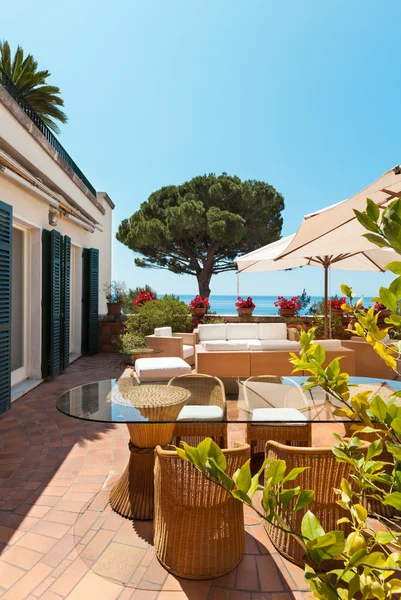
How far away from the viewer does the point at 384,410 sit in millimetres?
620

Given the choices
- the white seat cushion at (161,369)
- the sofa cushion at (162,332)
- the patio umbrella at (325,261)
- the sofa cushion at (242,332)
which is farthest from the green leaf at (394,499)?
the sofa cushion at (242,332)

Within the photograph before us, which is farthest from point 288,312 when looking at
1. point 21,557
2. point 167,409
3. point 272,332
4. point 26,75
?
point 26,75

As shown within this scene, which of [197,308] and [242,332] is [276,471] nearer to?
[242,332]

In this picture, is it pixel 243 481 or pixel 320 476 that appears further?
pixel 320 476

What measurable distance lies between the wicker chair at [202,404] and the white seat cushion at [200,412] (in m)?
0.02

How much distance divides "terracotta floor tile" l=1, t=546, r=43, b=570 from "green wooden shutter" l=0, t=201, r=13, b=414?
2.73 metres

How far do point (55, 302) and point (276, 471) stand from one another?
629 cm

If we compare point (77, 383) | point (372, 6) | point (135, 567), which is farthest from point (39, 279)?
point (372, 6)

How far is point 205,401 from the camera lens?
9.80 feet

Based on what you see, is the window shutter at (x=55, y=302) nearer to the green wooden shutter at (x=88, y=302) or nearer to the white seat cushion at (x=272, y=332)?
the green wooden shutter at (x=88, y=302)

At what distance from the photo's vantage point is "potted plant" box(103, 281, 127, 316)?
31.9 feet

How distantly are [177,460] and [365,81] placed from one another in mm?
9668

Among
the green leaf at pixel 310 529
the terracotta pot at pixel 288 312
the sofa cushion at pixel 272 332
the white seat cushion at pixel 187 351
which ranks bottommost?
the white seat cushion at pixel 187 351

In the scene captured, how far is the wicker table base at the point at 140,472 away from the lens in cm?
244
